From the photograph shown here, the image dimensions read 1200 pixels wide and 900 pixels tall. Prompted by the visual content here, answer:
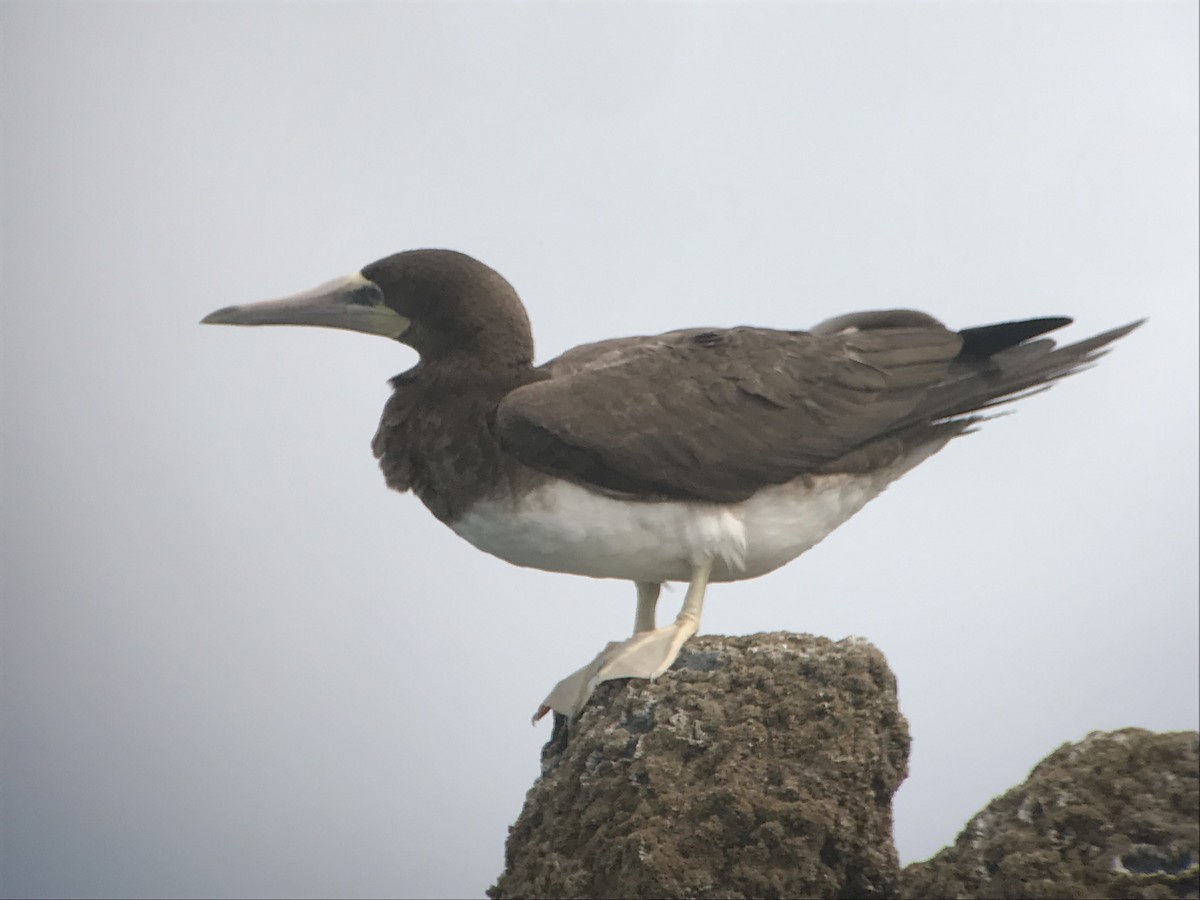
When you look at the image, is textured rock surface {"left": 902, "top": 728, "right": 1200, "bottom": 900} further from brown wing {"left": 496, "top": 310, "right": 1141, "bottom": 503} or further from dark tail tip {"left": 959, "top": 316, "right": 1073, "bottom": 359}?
dark tail tip {"left": 959, "top": 316, "right": 1073, "bottom": 359}

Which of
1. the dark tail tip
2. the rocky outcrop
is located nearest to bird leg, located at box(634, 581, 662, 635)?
the rocky outcrop

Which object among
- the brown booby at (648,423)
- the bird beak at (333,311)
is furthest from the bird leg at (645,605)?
the bird beak at (333,311)

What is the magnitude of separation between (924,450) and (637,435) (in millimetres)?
1556

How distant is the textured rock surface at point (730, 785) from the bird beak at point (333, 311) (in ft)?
6.32

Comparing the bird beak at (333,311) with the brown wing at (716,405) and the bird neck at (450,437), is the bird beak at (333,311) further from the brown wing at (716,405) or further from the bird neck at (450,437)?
the brown wing at (716,405)

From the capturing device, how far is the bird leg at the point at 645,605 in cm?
752

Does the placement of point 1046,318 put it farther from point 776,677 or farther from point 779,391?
point 776,677

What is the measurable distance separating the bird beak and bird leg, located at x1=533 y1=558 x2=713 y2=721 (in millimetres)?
1724

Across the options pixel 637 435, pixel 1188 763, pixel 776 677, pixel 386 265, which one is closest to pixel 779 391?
pixel 637 435

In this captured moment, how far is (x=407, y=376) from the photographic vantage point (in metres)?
7.04

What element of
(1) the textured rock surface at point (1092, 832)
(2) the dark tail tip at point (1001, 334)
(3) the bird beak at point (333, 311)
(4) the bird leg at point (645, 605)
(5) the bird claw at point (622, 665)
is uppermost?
(2) the dark tail tip at point (1001, 334)

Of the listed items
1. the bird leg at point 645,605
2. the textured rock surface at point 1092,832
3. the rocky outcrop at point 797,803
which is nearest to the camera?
the textured rock surface at point 1092,832

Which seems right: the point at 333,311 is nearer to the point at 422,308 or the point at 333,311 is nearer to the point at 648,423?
the point at 422,308

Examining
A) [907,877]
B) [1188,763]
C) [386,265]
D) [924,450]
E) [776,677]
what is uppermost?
[386,265]
